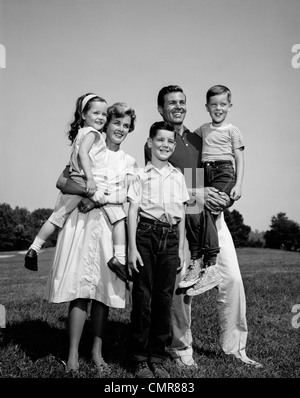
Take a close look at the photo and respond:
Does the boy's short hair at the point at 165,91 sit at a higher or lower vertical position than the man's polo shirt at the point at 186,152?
higher

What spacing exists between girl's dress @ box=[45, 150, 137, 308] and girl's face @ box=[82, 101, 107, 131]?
526 millimetres

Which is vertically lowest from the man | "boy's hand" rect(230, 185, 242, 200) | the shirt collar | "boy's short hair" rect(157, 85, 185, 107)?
the man

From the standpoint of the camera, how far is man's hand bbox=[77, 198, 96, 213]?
4215 mm

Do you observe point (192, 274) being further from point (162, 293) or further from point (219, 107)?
point (219, 107)

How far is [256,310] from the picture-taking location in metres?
7.07

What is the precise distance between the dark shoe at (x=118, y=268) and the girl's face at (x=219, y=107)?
2.10 meters

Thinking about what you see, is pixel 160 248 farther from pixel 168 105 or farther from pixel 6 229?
pixel 6 229

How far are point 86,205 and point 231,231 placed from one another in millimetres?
87277

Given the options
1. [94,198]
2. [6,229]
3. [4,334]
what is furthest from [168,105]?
[6,229]

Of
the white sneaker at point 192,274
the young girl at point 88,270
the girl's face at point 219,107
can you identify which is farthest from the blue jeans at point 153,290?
the girl's face at point 219,107

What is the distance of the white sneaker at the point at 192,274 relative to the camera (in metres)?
4.56

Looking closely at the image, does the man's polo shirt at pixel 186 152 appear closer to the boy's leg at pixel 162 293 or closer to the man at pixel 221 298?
the man at pixel 221 298

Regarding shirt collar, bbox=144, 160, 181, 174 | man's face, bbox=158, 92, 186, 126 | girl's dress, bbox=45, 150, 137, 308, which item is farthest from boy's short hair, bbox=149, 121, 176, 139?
man's face, bbox=158, 92, 186, 126

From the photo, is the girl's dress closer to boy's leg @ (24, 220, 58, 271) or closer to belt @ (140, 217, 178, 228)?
boy's leg @ (24, 220, 58, 271)
